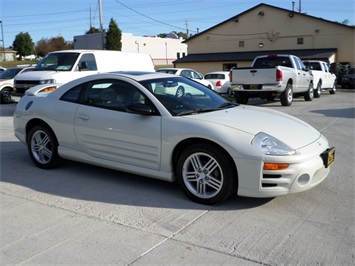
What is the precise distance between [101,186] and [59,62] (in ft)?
28.9

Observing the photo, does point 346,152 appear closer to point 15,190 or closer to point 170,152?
point 170,152

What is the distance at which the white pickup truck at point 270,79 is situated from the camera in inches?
531

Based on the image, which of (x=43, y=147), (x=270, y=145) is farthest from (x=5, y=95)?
(x=270, y=145)

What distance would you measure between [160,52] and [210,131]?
2848 inches

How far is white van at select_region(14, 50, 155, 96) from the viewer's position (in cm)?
1211

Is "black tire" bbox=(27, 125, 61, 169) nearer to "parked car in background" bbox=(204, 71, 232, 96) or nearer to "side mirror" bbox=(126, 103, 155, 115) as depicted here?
"side mirror" bbox=(126, 103, 155, 115)

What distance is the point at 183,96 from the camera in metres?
5.04

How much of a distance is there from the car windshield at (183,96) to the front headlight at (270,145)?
0.94 meters

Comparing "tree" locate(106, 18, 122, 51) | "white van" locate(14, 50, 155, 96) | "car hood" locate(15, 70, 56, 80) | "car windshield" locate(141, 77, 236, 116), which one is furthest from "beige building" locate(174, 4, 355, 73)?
"car windshield" locate(141, 77, 236, 116)

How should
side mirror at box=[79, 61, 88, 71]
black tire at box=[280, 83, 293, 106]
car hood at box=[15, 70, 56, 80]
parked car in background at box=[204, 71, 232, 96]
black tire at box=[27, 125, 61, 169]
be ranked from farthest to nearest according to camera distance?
parked car in background at box=[204, 71, 232, 96] < black tire at box=[280, 83, 293, 106] < side mirror at box=[79, 61, 88, 71] < car hood at box=[15, 70, 56, 80] < black tire at box=[27, 125, 61, 169]

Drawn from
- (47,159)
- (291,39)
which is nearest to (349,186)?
(47,159)

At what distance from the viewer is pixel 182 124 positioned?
14.5 ft

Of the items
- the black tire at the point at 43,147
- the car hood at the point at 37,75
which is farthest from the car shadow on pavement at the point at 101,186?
the car hood at the point at 37,75

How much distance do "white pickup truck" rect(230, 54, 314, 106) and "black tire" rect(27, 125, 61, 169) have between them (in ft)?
31.0
